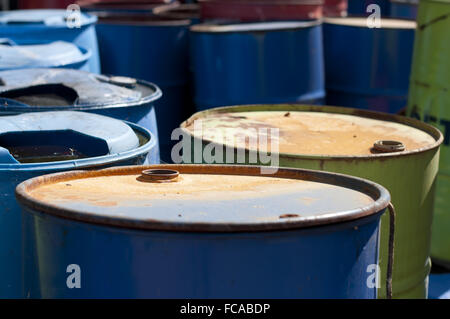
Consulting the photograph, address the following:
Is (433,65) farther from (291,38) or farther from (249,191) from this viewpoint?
(249,191)

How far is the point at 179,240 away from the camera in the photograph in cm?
175

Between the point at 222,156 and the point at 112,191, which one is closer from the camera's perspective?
the point at 112,191

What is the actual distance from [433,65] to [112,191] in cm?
263

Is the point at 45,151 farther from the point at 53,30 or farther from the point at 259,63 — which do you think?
the point at 259,63

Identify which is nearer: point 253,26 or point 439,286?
point 439,286

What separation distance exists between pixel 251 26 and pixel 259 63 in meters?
0.62

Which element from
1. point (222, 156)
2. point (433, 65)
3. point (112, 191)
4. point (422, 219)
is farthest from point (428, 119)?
point (112, 191)

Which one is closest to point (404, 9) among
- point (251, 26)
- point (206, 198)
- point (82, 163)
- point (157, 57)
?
point (251, 26)

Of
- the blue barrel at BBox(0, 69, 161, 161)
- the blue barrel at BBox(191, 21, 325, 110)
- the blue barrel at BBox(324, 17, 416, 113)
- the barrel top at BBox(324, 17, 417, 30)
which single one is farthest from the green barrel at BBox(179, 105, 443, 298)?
the barrel top at BBox(324, 17, 417, 30)

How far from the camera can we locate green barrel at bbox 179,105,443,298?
9.42 feet

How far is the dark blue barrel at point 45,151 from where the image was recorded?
242 cm

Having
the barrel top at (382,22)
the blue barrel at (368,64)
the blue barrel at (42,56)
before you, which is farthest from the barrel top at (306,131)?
the barrel top at (382,22)

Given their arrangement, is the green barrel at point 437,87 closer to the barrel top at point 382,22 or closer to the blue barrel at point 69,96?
the barrel top at point 382,22

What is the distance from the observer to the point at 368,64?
Answer: 546 centimetres
